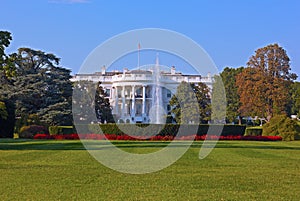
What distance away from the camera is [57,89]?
52.3m

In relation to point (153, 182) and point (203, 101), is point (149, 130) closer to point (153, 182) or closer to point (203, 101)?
point (203, 101)

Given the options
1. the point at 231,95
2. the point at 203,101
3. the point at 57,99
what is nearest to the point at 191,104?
the point at 203,101

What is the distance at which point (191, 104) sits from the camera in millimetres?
55062

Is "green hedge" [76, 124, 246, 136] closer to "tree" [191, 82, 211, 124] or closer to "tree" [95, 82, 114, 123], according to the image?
"tree" [191, 82, 211, 124]

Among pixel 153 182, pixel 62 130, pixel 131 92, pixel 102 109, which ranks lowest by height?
pixel 153 182

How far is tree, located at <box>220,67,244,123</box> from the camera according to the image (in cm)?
6479

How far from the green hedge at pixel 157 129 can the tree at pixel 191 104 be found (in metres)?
14.5

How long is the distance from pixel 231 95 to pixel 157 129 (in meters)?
34.4

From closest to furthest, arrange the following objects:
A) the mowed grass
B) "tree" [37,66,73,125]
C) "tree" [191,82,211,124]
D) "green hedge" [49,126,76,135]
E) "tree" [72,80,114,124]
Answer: the mowed grass
"green hedge" [49,126,76,135]
"tree" [37,66,73,125]
"tree" [72,80,114,124]
"tree" [191,82,211,124]

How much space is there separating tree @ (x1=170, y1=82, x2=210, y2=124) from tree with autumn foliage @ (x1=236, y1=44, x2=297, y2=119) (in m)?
4.15

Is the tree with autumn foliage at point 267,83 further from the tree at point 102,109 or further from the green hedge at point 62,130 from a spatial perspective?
the green hedge at point 62,130

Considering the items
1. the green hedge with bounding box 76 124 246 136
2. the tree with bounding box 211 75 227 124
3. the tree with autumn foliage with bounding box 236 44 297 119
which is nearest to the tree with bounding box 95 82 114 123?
the tree with bounding box 211 75 227 124

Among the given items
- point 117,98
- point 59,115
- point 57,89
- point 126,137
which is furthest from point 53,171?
point 117,98

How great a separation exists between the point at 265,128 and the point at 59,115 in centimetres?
1865
